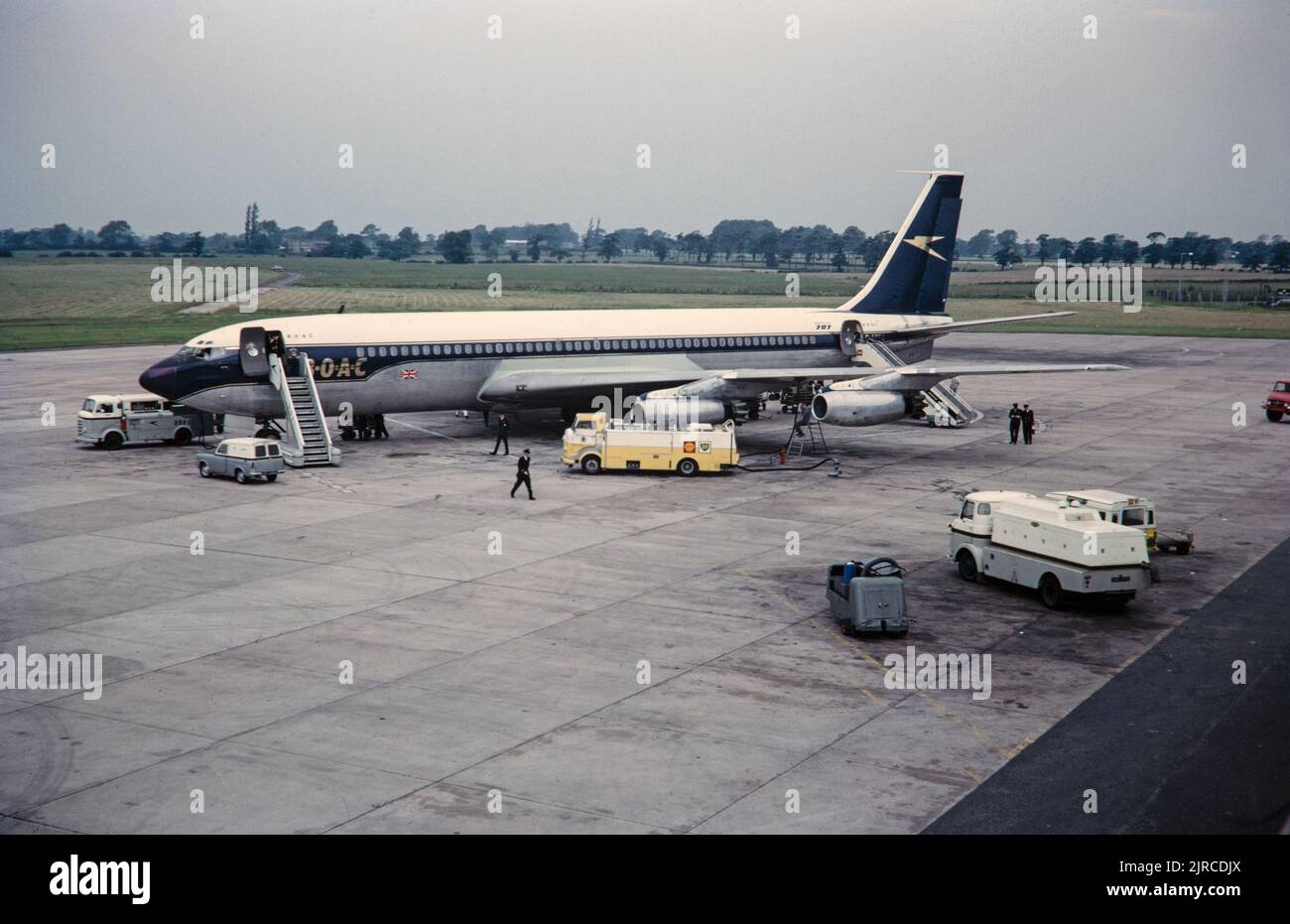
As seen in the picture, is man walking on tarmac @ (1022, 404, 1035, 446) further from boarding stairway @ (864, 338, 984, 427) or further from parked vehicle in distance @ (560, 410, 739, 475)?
parked vehicle in distance @ (560, 410, 739, 475)

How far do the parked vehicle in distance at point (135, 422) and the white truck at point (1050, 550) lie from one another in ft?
105

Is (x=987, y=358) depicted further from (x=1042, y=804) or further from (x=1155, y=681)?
(x=1042, y=804)

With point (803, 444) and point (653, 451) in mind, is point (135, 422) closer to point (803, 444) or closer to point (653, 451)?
point (653, 451)

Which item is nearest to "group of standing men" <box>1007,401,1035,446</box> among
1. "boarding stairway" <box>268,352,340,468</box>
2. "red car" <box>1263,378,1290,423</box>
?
"red car" <box>1263,378,1290,423</box>

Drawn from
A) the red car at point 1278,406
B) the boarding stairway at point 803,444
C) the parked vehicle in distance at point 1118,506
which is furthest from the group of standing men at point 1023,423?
the parked vehicle in distance at point 1118,506

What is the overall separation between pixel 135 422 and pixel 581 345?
1872 cm

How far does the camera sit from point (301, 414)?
46.3 meters

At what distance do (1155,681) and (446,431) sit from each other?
38.3 meters

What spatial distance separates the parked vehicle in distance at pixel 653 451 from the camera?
143 ft

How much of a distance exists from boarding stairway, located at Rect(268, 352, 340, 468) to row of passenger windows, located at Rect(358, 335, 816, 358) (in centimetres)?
254

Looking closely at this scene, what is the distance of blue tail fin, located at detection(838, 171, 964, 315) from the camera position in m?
58.5

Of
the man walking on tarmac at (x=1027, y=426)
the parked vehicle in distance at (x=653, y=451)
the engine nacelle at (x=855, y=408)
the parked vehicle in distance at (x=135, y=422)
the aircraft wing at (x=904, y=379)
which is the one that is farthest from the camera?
the man walking on tarmac at (x=1027, y=426)

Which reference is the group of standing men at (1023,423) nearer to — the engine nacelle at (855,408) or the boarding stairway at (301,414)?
the engine nacelle at (855,408)

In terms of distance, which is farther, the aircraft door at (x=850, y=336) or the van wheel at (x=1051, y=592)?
the aircraft door at (x=850, y=336)
